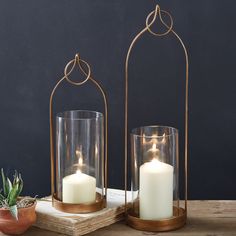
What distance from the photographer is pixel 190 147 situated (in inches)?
91.4

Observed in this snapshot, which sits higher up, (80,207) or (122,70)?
(122,70)

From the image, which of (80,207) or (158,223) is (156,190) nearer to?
(158,223)

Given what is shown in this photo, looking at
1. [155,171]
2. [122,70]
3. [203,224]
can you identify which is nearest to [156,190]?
[155,171]

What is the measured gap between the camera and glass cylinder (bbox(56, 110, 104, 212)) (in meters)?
1.62

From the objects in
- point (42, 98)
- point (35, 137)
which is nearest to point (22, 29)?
point (42, 98)

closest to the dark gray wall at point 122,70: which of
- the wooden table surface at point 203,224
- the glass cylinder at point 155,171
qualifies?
the wooden table surface at point 203,224

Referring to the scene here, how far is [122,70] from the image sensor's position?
227cm

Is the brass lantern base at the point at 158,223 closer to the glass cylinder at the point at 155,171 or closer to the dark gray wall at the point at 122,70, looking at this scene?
the glass cylinder at the point at 155,171

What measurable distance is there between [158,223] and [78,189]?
225 millimetres

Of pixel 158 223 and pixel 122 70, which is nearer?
pixel 158 223

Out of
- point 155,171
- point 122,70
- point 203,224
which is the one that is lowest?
point 203,224

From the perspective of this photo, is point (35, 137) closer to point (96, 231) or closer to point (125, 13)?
point (125, 13)

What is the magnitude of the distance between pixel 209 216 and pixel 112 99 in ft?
2.47

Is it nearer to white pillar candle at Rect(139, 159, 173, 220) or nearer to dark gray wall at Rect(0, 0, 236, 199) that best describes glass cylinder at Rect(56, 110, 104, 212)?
white pillar candle at Rect(139, 159, 173, 220)
